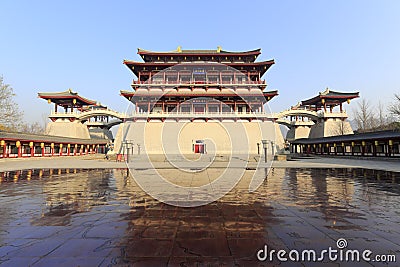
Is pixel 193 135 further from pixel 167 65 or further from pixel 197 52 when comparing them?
pixel 197 52

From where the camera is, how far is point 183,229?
374 cm

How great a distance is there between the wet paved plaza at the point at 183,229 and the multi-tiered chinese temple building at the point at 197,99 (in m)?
28.1

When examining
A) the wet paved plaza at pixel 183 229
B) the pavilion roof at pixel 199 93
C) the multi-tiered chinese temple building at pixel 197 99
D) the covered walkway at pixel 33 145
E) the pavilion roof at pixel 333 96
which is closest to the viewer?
the wet paved plaza at pixel 183 229

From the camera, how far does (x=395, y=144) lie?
21.3 metres

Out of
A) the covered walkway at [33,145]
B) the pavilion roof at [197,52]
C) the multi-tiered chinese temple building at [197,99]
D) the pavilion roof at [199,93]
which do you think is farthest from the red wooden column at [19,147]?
the pavilion roof at [197,52]

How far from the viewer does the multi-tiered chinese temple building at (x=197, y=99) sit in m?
34.2

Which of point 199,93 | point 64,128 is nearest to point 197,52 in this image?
point 199,93

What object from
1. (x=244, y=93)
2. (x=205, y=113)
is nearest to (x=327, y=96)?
(x=244, y=93)

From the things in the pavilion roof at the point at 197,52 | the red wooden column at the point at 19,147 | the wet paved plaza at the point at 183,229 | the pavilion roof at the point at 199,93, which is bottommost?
the wet paved plaza at the point at 183,229

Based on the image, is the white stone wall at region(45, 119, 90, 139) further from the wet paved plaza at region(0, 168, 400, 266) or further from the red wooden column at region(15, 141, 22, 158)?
the wet paved plaza at region(0, 168, 400, 266)

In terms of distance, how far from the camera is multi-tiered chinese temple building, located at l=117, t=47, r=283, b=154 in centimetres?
3422

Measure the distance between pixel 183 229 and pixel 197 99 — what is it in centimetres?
3327

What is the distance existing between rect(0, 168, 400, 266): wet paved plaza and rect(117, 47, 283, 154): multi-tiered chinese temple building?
92.3ft

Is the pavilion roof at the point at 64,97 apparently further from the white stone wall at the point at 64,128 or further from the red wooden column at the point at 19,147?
the red wooden column at the point at 19,147
